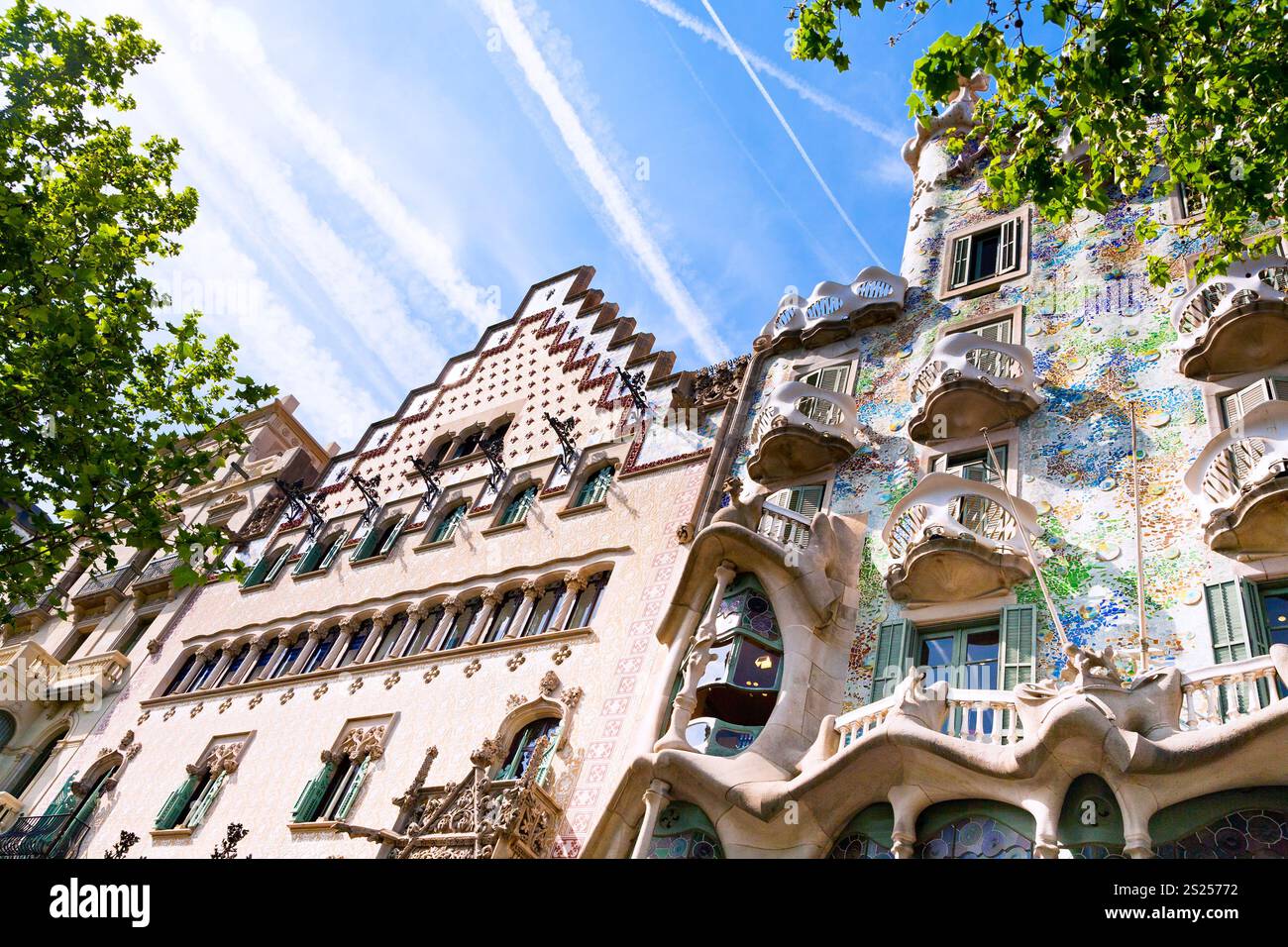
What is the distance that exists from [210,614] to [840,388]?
14715 mm

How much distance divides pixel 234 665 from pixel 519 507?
6.82 meters

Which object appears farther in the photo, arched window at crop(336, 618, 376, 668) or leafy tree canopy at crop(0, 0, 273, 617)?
arched window at crop(336, 618, 376, 668)

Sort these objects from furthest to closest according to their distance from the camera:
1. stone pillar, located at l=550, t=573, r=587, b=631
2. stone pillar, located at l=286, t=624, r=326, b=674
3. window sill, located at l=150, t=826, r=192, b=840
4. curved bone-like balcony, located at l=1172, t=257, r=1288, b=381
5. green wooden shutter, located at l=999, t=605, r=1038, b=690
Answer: stone pillar, located at l=286, t=624, r=326, b=674 → window sill, located at l=150, t=826, r=192, b=840 → stone pillar, located at l=550, t=573, r=587, b=631 → curved bone-like balcony, located at l=1172, t=257, r=1288, b=381 → green wooden shutter, located at l=999, t=605, r=1038, b=690

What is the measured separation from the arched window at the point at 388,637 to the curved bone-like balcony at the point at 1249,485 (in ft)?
41.2

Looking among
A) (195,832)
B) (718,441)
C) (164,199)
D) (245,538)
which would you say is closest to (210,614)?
(245,538)

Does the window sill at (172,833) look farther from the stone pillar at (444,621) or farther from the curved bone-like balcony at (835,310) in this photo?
the curved bone-like balcony at (835,310)

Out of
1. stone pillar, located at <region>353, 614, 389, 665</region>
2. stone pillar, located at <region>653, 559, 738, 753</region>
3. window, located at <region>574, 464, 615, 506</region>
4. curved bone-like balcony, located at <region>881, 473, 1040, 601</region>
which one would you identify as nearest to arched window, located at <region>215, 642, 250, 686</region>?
stone pillar, located at <region>353, 614, 389, 665</region>

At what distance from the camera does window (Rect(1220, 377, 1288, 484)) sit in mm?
10234

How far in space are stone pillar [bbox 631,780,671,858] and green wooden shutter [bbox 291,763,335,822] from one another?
20.8 feet

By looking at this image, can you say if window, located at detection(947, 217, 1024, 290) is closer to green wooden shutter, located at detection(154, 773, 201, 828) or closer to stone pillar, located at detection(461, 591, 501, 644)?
stone pillar, located at detection(461, 591, 501, 644)

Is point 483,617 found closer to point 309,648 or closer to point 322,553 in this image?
point 309,648

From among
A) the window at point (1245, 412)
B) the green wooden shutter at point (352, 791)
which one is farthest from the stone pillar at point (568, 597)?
the window at point (1245, 412)
